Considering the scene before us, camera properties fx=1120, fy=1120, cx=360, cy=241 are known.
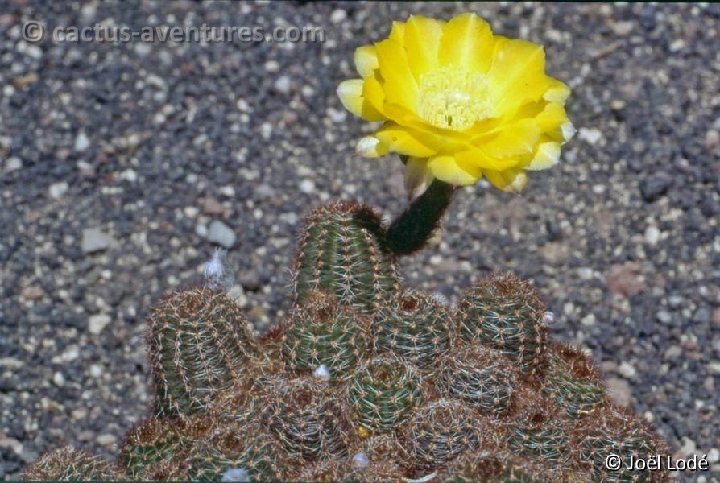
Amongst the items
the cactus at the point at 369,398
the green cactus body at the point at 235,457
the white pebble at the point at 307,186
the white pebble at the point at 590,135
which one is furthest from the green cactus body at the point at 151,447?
the white pebble at the point at 590,135

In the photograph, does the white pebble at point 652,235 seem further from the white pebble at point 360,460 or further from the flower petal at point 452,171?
the white pebble at point 360,460

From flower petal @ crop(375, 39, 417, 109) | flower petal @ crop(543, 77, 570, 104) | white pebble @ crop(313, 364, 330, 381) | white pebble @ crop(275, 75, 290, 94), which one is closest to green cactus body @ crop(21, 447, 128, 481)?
white pebble @ crop(313, 364, 330, 381)

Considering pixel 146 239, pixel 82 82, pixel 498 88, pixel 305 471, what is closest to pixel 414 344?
pixel 305 471

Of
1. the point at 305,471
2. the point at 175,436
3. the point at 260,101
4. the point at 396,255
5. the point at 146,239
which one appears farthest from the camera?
the point at 260,101

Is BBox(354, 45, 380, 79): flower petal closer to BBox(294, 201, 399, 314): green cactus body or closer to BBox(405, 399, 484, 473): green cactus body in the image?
BBox(294, 201, 399, 314): green cactus body

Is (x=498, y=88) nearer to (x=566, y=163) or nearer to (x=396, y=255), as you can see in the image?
(x=396, y=255)

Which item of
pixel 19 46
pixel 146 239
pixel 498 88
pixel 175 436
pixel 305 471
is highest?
pixel 498 88

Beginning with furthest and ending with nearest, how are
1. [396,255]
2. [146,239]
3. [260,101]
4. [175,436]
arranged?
[260,101]
[146,239]
[396,255]
[175,436]
